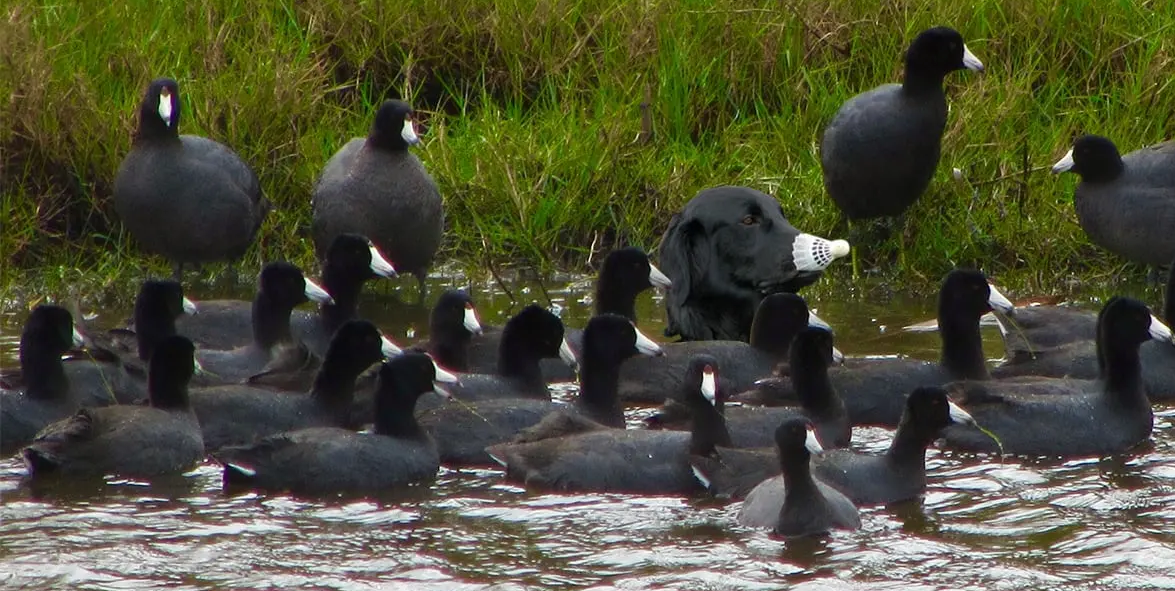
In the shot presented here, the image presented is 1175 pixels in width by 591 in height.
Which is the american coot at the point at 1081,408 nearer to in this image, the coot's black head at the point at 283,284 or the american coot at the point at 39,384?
the coot's black head at the point at 283,284

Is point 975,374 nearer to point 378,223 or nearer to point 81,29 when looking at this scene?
point 378,223

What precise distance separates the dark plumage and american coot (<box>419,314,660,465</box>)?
277 centimetres

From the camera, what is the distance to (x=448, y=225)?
11.1 m

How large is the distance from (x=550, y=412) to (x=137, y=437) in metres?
1.51

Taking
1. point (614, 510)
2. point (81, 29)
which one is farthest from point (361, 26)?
point (614, 510)

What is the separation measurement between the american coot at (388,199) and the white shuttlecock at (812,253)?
2.13 m

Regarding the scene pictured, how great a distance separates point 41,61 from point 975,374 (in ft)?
17.6

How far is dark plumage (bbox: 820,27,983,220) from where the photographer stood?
33.9 ft

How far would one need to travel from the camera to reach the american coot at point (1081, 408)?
7414mm

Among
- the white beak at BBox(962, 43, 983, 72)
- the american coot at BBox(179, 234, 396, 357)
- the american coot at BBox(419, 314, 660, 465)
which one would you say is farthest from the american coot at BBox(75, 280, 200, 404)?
the white beak at BBox(962, 43, 983, 72)

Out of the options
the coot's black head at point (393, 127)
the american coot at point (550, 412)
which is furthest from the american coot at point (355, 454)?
the coot's black head at point (393, 127)

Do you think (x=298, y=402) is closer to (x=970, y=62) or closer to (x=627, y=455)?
(x=627, y=455)

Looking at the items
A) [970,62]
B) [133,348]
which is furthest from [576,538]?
[970,62]

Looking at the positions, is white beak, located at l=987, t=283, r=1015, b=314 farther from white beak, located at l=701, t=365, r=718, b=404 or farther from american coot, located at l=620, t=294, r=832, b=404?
white beak, located at l=701, t=365, r=718, b=404
